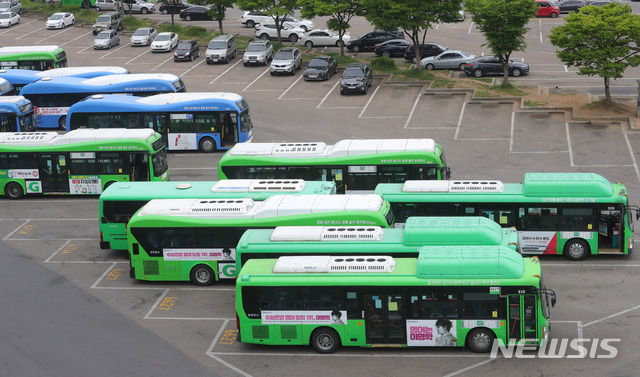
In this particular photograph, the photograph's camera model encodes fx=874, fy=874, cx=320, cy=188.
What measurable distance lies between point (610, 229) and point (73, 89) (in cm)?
3283

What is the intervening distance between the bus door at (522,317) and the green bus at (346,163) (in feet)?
37.6

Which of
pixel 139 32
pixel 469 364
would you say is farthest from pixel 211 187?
pixel 139 32

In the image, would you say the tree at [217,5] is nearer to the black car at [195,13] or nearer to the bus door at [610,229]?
the black car at [195,13]

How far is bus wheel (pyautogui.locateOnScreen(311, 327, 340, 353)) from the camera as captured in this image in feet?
75.3

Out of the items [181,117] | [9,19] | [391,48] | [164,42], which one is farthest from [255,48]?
[9,19]

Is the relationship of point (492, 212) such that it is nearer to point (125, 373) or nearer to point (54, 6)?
point (125, 373)

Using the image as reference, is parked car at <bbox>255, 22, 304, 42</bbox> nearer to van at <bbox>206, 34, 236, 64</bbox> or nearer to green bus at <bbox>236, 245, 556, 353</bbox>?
van at <bbox>206, 34, 236, 64</bbox>

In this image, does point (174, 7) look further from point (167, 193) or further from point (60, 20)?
point (167, 193)

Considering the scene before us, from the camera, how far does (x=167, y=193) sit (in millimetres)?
30156

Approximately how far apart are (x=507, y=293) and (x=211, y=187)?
1241cm

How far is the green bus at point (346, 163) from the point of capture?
32938mm

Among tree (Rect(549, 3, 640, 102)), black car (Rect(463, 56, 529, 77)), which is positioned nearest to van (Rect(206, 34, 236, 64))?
black car (Rect(463, 56, 529, 77))

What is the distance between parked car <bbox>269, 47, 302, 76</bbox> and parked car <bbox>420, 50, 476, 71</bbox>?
8871 mm

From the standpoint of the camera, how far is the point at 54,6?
292 feet
